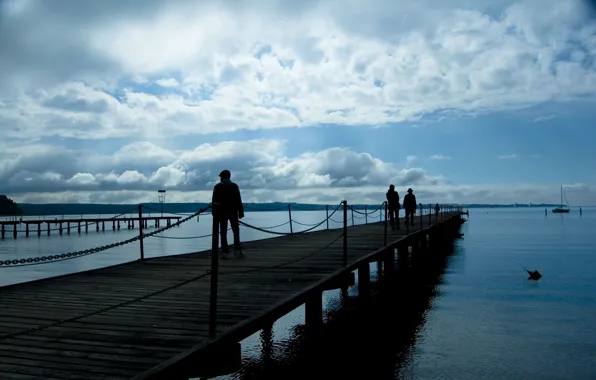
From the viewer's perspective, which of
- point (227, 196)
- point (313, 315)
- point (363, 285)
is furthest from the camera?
point (363, 285)

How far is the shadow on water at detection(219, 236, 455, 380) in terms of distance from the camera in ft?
29.3

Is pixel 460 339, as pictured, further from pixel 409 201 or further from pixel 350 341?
pixel 409 201

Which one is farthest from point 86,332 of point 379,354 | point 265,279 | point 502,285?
point 502,285

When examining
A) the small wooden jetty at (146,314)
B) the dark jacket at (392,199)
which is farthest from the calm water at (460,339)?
the dark jacket at (392,199)

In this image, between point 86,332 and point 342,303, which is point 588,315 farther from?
point 86,332

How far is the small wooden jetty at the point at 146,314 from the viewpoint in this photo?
4691 millimetres

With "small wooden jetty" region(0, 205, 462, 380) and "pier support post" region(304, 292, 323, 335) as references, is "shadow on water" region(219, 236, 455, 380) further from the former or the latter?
"small wooden jetty" region(0, 205, 462, 380)

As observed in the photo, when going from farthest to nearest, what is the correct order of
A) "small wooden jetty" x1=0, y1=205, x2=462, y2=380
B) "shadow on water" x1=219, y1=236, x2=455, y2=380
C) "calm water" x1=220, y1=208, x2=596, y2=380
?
"calm water" x1=220, y1=208, x2=596, y2=380
"shadow on water" x1=219, y1=236, x2=455, y2=380
"small wooden jetty" x1=0, y1=205, x2=462, y2=380

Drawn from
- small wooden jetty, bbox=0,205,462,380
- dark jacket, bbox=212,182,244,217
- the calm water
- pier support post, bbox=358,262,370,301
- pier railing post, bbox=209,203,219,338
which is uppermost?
dark jacket, bbox=212,182,244,217

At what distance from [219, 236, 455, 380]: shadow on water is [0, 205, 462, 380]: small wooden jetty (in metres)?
0.89

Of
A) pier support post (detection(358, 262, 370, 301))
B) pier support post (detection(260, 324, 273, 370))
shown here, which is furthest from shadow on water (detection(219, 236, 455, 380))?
pier support post (detection(358, 262, 370, 301))

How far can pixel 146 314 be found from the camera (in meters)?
6.52

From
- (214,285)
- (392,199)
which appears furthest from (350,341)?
(392,199)

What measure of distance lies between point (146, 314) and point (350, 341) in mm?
5743
